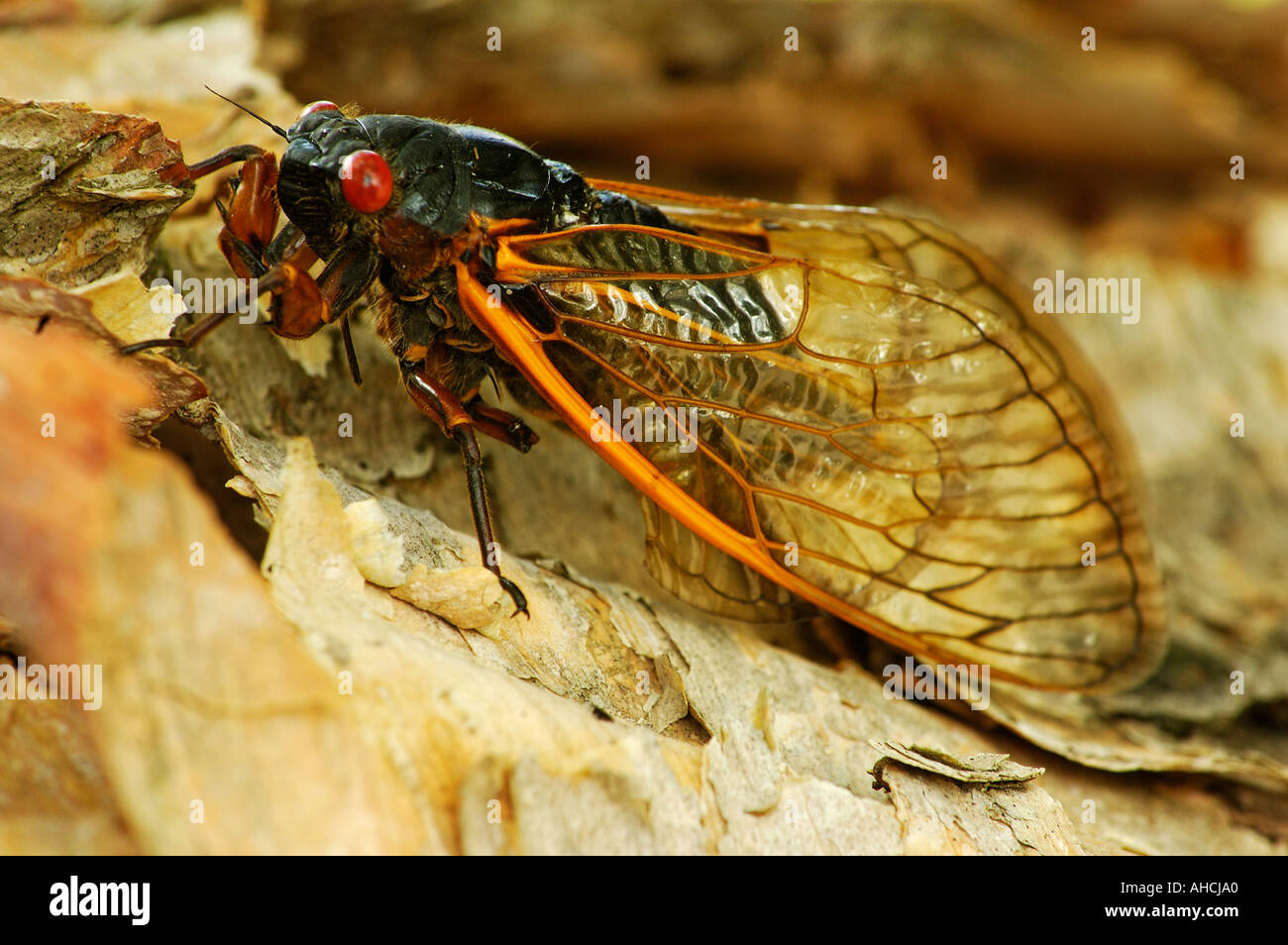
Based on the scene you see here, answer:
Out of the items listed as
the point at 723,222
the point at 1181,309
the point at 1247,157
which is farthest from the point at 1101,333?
the point at 723,222

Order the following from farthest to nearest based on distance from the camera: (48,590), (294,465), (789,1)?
(789,1) < (294,465) < (48,590)

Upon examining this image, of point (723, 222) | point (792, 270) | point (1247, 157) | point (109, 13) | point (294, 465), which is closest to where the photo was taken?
point (294, 465)

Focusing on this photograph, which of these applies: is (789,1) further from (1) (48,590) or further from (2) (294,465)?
(1) (48,590)
